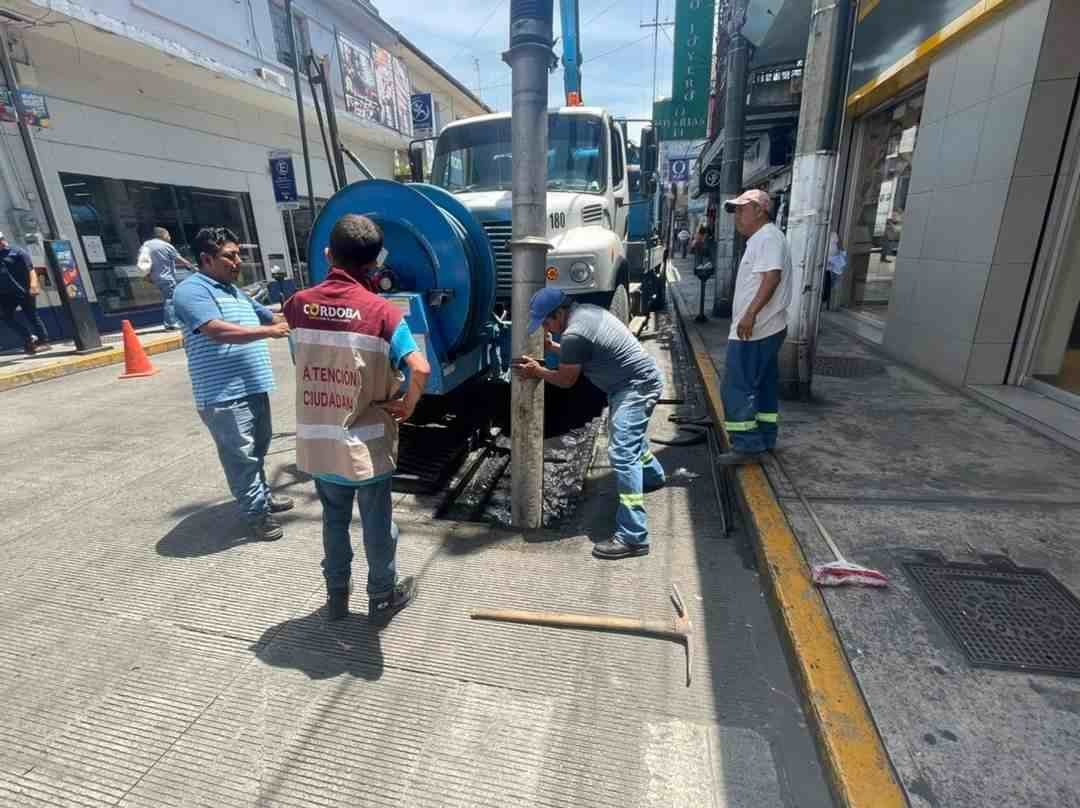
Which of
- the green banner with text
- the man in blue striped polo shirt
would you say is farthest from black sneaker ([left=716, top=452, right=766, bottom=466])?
the green banner with text

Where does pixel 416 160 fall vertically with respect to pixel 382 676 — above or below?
above

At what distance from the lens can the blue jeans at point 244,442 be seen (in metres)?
3.13

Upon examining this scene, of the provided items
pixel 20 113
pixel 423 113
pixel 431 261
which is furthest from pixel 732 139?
pixel 423 113

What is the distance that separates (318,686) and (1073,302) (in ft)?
20.7

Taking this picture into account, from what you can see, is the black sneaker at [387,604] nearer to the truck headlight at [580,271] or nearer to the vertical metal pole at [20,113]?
the truck headlight at [580,271]

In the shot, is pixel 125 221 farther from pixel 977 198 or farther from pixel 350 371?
pixel 977 198

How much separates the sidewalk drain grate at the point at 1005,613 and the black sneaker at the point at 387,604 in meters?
2.38

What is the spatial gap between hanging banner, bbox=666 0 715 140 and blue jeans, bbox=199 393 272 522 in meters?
11.7

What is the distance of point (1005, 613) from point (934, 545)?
1.59 ft

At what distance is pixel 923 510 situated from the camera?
10.1 feet

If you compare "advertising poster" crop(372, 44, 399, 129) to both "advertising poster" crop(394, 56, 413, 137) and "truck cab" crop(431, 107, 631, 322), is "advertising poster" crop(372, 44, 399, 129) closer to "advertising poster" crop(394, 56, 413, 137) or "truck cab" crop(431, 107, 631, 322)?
"advertising poster" crop(394, 56, 413, 137)

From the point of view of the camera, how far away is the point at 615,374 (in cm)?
329

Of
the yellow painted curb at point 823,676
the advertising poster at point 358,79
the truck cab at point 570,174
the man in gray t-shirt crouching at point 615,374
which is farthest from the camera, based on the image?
the advertising poster at point 358,79

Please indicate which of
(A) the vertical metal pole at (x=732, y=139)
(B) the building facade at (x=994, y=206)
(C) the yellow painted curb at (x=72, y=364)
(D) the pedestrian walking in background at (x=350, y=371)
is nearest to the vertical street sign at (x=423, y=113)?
(C) the yellow painted curb at (x=72, y=364)
